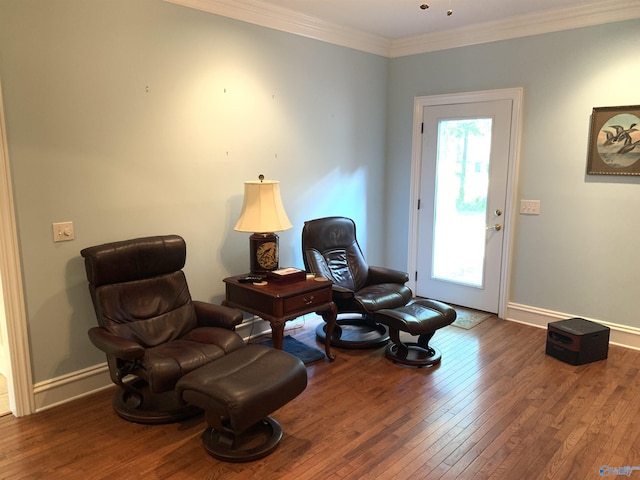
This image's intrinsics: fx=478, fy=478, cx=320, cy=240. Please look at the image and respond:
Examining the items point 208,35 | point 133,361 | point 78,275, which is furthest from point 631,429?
point 208,35

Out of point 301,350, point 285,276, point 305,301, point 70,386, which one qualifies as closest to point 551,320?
point 301,350

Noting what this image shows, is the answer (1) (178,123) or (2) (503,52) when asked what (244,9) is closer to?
(1) (178,123)

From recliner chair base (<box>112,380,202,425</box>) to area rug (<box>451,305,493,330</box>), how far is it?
2.55m

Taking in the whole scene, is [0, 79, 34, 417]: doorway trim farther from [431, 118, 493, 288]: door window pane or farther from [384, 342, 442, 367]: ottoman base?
[431, 118, 493, 288]: door window pane

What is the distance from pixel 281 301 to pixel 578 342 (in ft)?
7.23

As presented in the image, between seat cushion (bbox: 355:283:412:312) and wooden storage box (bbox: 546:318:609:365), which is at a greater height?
seat cushion (bbox: 355:283:412:312)

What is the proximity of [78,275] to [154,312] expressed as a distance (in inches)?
20.3

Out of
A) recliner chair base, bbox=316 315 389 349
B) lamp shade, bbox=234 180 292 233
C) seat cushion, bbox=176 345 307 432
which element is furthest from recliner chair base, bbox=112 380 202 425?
recliner chair base, bbox=316 315 389 349

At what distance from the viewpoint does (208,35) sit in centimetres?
345

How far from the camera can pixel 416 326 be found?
3.40 meters

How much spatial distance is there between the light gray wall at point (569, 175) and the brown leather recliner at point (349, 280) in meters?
1.34

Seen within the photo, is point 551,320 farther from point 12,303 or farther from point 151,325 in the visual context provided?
point 12,303

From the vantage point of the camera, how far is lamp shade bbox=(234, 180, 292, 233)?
3.40m

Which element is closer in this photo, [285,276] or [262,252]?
[285,276]
